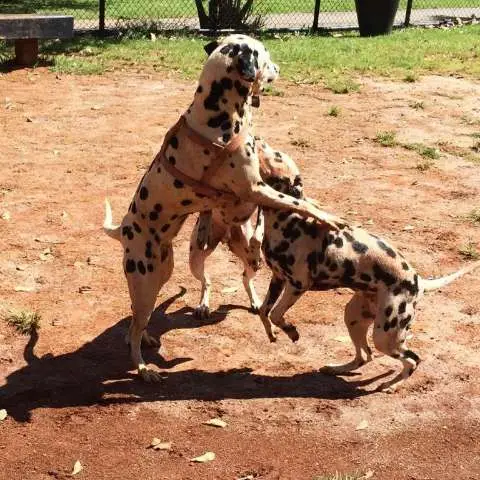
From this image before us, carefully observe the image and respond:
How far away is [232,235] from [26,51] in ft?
33.0

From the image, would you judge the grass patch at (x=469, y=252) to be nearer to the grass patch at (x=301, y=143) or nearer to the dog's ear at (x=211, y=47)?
the grass patch at (x=301, y=143)

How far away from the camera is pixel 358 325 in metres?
6.38

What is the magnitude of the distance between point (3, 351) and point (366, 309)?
2821 millimetres

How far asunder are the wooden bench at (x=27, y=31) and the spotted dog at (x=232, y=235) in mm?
9435

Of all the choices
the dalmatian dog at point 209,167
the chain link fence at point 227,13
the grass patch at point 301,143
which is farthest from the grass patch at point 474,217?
the chain link fence at point 227,13

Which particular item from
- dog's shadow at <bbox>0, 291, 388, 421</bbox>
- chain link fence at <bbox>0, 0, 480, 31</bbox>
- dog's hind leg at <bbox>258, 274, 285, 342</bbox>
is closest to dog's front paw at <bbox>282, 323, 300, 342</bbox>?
dog's hind leg at <bbox>258, 274, 285, 342</bbox>

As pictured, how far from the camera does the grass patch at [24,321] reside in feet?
22.9

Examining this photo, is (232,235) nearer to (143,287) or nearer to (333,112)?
(143,287)

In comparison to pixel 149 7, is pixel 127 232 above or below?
below

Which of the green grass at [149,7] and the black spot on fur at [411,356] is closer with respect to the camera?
the black spot on fur at [411,356]

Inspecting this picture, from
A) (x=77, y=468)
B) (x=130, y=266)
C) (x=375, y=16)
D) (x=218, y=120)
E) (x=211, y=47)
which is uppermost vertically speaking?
(x=211, y=47)

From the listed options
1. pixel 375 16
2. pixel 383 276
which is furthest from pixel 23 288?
pixel 375 16

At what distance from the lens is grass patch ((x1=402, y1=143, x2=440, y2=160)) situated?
11633mm

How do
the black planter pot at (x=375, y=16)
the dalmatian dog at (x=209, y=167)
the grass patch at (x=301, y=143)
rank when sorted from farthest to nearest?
1. the black planter pot at (x=375, y=16)
2. the grass patch at (x=301, y=143)
3. the dalmatian dog at (x=209, y=167)
